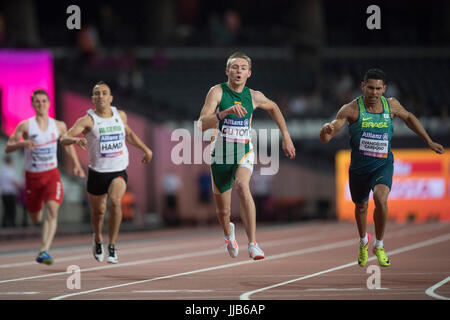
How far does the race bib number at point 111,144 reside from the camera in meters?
10.9

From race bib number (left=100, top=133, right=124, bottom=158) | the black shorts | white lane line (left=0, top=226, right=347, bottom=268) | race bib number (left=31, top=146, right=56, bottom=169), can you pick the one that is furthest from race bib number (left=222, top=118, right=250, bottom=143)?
white lane line (left=0, top=226, right=347, bottom=268)

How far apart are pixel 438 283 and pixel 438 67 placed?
24.8 metres

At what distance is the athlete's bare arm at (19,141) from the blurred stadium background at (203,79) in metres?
9.50

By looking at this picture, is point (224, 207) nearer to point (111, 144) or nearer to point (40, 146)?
point (111, 144)

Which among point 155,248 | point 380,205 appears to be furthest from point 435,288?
point 155,248

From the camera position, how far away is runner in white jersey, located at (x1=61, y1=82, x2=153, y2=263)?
1091cm

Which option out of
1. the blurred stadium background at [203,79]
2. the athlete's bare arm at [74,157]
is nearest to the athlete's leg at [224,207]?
the athlete's bare arm at [74,157]

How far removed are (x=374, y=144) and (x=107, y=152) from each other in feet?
11.0

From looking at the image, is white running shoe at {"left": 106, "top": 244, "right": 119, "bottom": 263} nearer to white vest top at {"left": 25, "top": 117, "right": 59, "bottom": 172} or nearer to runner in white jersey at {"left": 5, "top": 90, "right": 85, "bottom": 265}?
runner in white jersey at {"left": 5, "top": 90, "right": 85, "bottom": 265}

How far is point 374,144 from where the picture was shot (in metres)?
9.92

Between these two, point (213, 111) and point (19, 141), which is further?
point (19, 141)

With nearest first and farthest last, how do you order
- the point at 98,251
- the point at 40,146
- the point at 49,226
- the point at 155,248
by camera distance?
the point at 98,251 < the point at 49,226 < the point at 40,146 < the point at 155,248

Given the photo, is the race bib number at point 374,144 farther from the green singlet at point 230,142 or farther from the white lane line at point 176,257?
the white lane line at point 176,257
